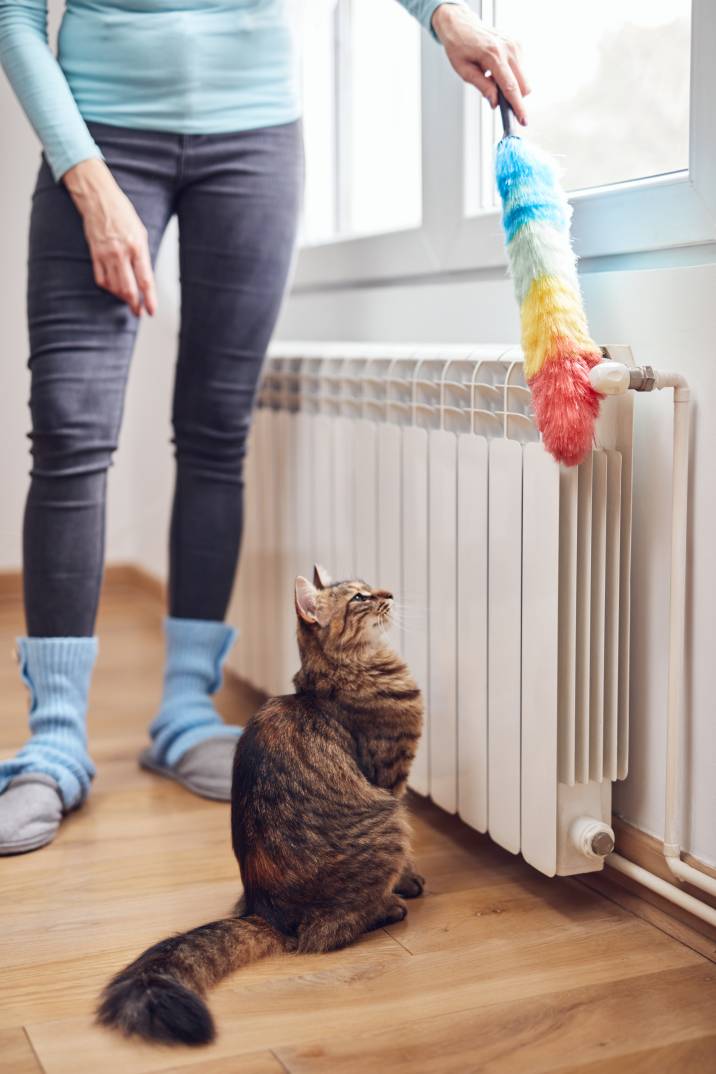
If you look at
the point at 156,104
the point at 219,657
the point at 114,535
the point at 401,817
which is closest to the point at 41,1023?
the point at 401,817

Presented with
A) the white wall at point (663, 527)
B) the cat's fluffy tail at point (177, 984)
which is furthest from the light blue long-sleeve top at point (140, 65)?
the cat's fluffy tail at point (177, 984)

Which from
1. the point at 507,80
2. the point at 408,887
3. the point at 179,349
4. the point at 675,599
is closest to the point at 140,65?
the point at 179,349

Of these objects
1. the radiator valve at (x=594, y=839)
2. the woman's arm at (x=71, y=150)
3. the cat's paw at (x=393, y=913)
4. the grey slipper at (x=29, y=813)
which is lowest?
the cat's paw at (x=393, y=913)

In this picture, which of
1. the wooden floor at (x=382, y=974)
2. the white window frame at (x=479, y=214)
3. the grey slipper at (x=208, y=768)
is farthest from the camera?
the grey slipper at (x=208, y=768)

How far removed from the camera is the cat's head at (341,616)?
53.1 inches

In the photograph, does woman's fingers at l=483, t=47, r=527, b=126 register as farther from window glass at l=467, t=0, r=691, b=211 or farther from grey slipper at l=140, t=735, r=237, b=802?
grey slipper at l=140, t=735, r=237, b=802

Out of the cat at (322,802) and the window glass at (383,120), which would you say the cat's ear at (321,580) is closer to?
the cat at (322,802)

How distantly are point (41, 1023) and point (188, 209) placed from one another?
3.61 feet

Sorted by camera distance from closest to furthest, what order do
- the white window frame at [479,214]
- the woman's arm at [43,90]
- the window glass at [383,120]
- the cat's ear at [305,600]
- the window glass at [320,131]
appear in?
the white window frame at [479,214] → the cat's ear at [305,600] → the woman's arm at [43,90] → the window glass at [383,120] → the window glass at [320,131]

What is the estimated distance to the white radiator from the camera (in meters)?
1.30

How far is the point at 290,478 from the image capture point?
76.9 inches

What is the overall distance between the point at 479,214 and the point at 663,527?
23.9 inches

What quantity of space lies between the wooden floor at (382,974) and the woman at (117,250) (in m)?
0.16

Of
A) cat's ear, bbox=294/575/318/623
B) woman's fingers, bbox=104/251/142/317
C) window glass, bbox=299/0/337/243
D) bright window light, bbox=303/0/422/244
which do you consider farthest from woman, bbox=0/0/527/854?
window glass, bbox=299/0/337/243
